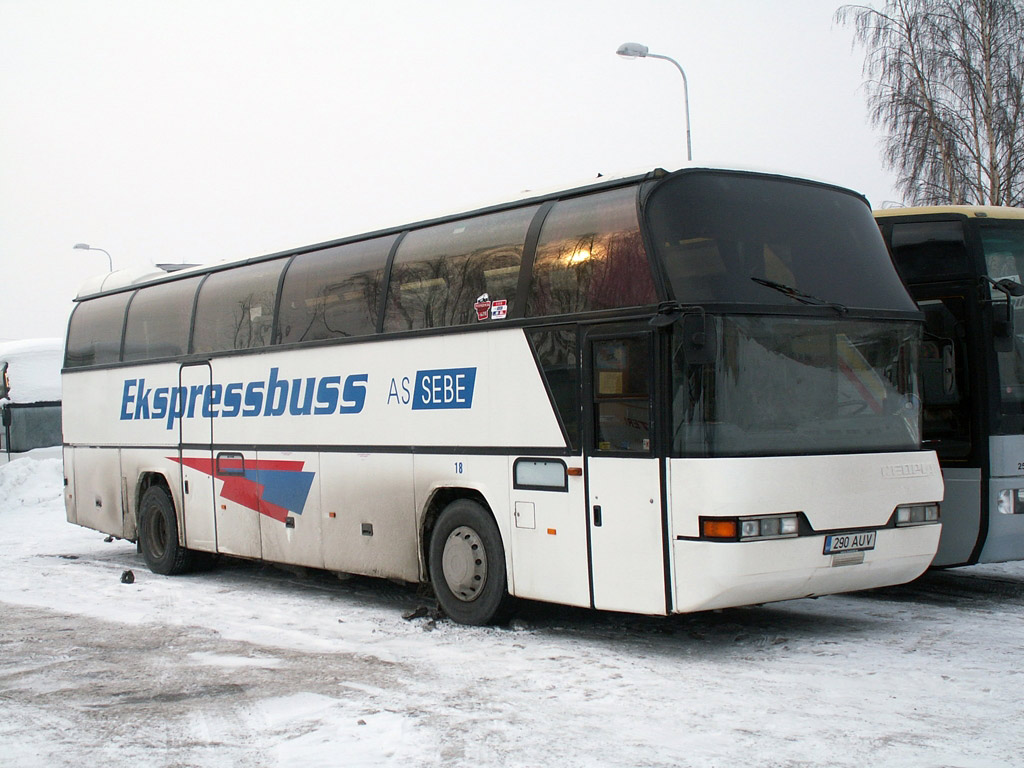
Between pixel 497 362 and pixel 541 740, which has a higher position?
pixel 497 362

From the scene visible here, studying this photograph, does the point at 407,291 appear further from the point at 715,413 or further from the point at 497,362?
the point at 715,413

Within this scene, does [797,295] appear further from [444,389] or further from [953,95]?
[953,95]

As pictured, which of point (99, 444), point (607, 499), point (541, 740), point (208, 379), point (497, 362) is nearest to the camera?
point (541, 740)

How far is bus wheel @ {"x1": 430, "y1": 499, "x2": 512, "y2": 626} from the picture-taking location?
9586 millimetres

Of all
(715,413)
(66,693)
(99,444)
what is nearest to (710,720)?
(715,413)

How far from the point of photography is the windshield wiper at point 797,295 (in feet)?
27.2

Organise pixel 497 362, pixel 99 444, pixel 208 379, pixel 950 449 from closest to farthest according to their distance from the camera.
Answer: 1. pixel 497 362
2. pixel 950 449
3. pixel 208 379
4. pixel 99 444

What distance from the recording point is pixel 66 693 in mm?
7750

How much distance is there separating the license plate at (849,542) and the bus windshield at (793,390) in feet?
1.91

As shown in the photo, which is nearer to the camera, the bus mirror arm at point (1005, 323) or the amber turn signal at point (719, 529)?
the amber turn signal at point (719, 529)

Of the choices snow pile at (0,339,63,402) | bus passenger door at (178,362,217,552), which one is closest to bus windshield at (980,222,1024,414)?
bus passenger door at (178,362,217,552)

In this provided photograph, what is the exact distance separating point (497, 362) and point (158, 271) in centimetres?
780

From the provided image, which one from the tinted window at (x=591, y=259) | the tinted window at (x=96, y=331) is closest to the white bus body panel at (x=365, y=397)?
the tinted window at (x=591, y=259)

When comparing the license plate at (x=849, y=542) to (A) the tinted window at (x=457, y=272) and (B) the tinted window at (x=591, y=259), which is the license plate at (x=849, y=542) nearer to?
(B) the tinted window at (x=591, y=259)
